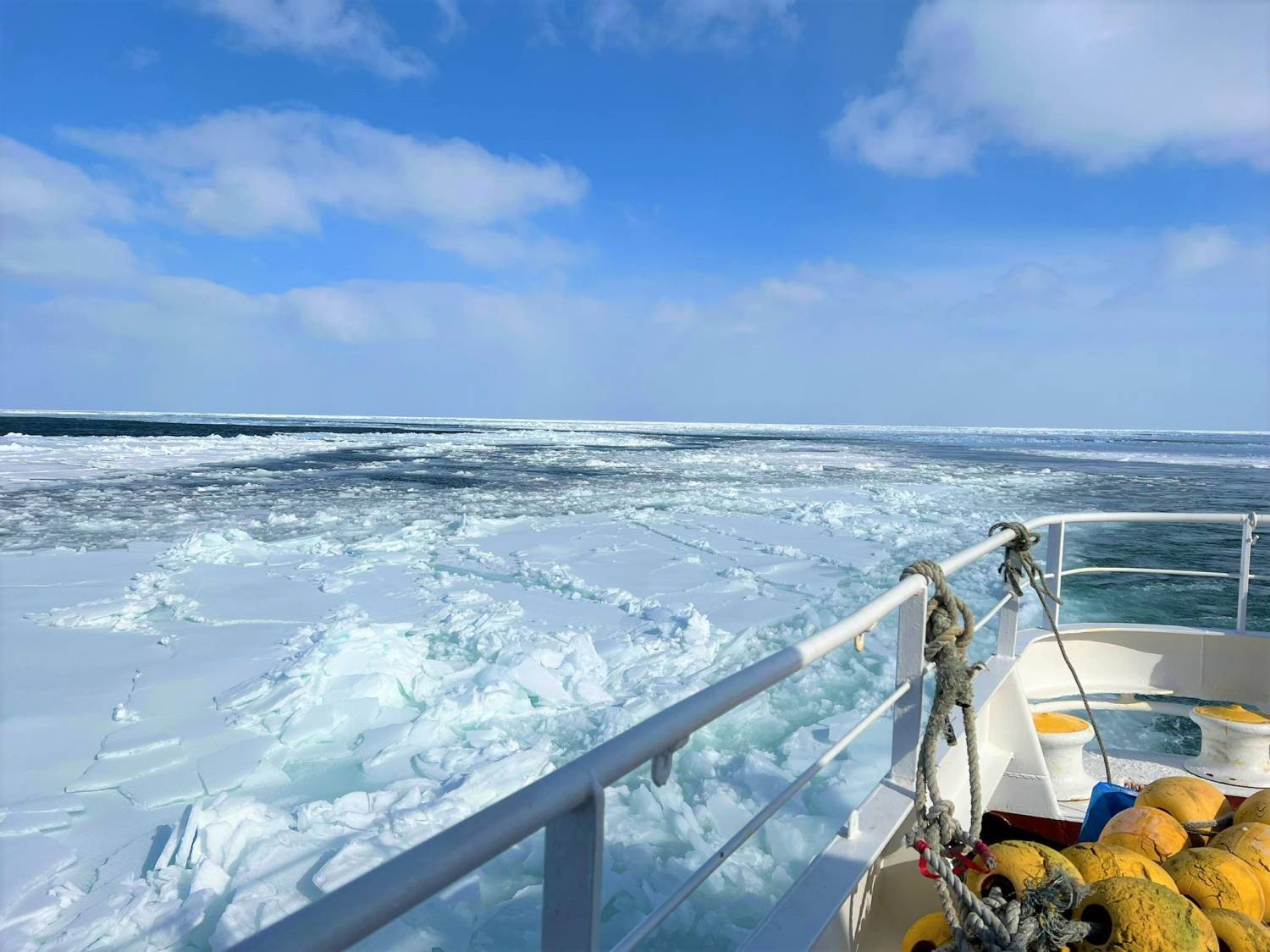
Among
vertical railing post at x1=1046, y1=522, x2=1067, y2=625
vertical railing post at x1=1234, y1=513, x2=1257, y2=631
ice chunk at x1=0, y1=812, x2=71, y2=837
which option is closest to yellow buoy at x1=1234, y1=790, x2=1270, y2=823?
vertical railing post at x1=1046, y1=522, x2=1067, y2=625

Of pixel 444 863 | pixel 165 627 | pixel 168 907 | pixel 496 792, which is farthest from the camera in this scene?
pixel 165 627

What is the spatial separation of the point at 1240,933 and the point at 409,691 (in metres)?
3.94

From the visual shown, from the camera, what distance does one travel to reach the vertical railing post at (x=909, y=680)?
1.72 m

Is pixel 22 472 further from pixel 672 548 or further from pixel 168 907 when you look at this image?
pixel 168 907

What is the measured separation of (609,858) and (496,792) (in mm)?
659

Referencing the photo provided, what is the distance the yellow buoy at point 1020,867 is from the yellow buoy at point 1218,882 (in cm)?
21

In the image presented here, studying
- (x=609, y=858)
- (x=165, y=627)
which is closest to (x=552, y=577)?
(x=165, y=627)

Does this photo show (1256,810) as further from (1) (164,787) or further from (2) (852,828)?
(1) (164,787)

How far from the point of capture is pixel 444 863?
24.4 inches

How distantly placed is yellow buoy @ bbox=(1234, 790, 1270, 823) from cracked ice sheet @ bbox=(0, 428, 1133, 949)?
152cm

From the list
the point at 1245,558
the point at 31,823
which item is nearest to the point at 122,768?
the point at 31,823

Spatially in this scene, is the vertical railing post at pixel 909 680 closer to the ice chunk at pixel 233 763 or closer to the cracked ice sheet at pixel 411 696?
the cracked ice sheet at pixel 411 696

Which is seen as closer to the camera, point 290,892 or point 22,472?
point 290,892

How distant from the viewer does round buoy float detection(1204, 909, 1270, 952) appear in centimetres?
118
